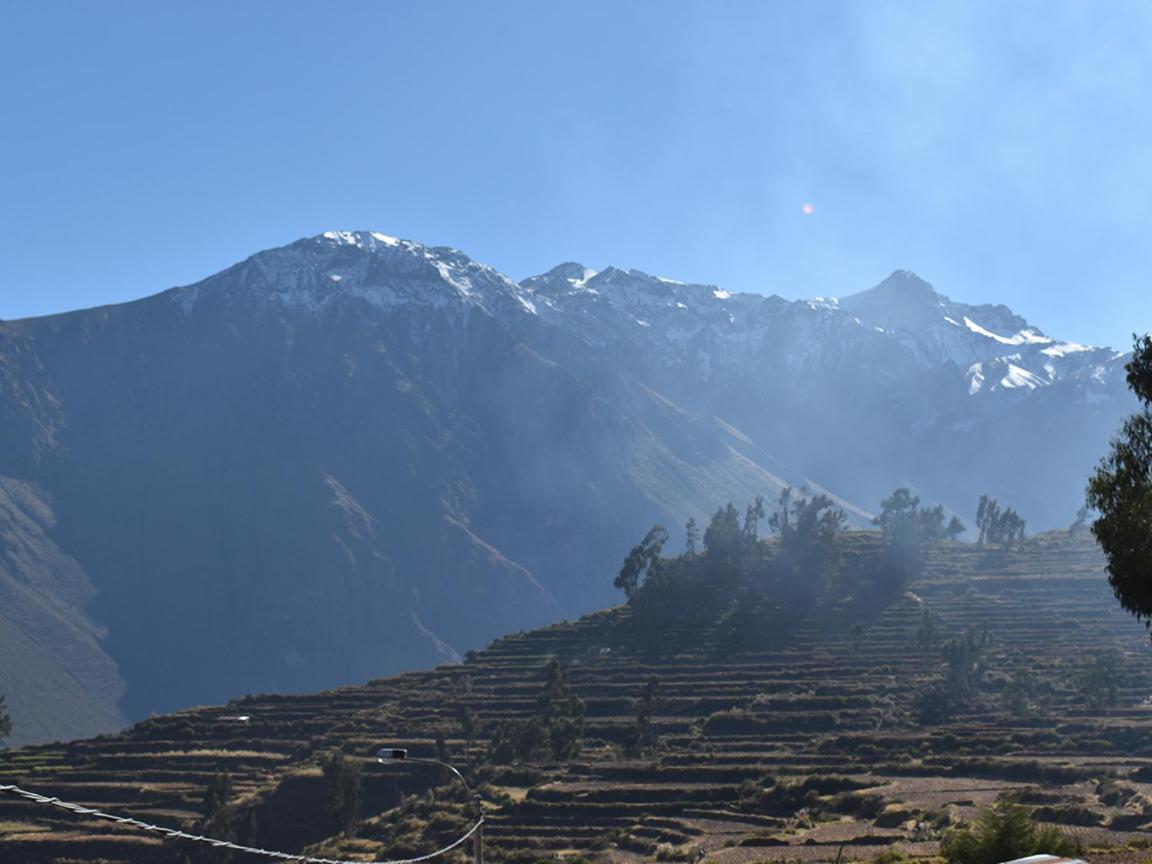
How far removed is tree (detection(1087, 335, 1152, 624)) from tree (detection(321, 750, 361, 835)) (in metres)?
84.4

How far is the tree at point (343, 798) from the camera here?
4729 inches

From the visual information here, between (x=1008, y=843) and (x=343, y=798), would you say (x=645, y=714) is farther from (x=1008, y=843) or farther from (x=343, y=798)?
(x=1008, y=843)

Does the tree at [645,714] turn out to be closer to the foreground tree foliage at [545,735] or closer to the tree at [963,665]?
the foreground tree foliage at [545,735]

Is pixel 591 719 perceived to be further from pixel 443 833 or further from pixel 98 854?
pixel 98 854

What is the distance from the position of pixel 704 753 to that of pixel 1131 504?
91566 millimetres

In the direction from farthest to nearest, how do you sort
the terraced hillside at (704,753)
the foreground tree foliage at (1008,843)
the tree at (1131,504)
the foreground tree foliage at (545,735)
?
the foreground tree foliage at (545,735) → the terraced hillside at (704,753) → the foreground tree foliage at (1008,843) → the tree at (1131,504)

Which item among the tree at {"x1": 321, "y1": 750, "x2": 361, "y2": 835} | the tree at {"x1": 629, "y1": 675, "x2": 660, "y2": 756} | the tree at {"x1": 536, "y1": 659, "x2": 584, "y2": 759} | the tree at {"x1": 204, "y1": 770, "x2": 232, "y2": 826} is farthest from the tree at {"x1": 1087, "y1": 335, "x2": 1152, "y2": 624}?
the tree at {"x1": 536, "y1": 659, "x2": 584, "y2": 759}

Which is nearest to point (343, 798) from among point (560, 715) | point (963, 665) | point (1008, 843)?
point (560, 715)

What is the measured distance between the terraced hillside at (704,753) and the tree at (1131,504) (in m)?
14.2

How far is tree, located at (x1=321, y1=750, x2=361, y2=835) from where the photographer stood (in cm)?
12012

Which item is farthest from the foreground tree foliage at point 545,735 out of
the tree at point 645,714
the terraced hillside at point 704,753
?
the tree at point 645,714

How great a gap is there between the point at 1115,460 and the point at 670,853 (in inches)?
2098

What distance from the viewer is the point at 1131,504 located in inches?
1970

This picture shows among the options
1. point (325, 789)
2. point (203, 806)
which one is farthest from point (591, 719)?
point (203, 806)
